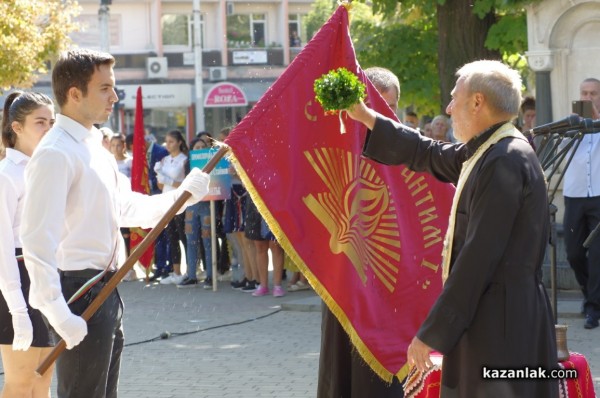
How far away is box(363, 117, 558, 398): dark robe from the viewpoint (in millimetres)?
4340

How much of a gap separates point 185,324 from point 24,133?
6.12m

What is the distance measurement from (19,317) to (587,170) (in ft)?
20.4

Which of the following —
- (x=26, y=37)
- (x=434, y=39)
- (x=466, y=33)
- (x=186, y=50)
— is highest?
(x=186, y=50)

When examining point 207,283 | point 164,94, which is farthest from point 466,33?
point 164,94

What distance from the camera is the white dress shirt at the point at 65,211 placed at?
4496mm

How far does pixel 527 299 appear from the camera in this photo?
4.39m

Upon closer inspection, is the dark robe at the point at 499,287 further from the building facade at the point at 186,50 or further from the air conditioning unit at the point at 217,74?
the air conditioning unit at the point at 217,74

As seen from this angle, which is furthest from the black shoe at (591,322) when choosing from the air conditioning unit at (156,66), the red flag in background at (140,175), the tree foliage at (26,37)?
the air conditioning unit at (156,66)

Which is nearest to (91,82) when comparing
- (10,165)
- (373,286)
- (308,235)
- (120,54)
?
(10,165)

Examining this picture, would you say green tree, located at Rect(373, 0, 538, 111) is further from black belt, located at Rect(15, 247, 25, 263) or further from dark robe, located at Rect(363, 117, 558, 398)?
dark robe, located at Rect(363, 117, 558, 398)

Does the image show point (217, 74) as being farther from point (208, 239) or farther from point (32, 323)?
point (32, 323)

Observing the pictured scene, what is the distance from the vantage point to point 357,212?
5.81 metres

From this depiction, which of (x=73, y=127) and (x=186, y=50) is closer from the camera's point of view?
(x=73, y=127)

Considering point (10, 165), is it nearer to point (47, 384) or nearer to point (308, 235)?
point (47, 384)
